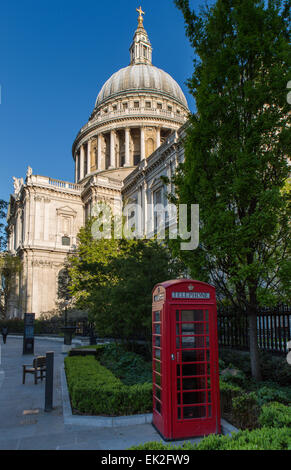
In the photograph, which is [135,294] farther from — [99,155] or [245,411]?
[99,155]

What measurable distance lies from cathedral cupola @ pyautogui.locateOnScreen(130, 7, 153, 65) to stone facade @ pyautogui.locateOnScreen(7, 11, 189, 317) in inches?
261

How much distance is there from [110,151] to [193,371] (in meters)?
55.8

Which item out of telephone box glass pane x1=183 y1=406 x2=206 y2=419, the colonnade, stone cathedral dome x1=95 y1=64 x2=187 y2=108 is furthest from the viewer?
stone cathedral dome x1=95 y1=64 x2=187 y2=108

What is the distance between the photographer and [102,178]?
47.9 m

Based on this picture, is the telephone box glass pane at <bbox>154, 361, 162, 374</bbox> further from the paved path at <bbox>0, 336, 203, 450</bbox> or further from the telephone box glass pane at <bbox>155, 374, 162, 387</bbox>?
the paved path at <bbox>0, 336, 203, 450</bbox>

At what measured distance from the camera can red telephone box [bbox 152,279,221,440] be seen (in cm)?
584

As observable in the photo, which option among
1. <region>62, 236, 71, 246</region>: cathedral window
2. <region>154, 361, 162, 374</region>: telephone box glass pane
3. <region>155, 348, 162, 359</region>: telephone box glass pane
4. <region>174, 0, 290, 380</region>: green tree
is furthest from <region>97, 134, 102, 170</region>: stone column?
<region>154, 361, 162, 374</region>: telephone box glass pane

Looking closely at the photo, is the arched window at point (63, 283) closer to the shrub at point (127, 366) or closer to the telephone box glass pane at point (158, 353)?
the shrub at point (127, 366)

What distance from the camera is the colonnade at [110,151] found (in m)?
57.2

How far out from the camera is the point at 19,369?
14.6 m

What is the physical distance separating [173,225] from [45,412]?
26.4 m

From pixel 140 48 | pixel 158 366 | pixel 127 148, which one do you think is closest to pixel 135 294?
pixel 158 366

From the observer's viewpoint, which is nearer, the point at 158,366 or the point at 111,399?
the point at 158,366
